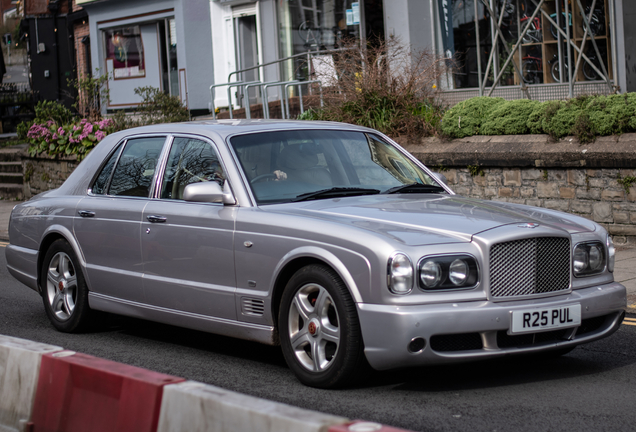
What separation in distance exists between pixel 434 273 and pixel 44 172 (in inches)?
644

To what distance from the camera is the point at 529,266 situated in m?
4.98

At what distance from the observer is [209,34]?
23906 millimetres

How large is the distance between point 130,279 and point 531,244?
3.01 m

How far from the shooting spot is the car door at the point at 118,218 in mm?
6465

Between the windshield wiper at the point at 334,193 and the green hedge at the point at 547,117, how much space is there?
6258 mm

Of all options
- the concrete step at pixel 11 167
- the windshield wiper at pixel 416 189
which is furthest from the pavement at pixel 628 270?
the concrete step at pixel 11 167

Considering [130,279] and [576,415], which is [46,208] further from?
[576,415]

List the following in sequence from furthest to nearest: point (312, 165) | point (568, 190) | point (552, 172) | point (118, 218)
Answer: point (552, 172), point (568, 190), point (118, 218), point (312, 165)

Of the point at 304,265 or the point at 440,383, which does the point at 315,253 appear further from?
the point at 440,383

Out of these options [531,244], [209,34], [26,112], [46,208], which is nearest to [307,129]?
[531,244]

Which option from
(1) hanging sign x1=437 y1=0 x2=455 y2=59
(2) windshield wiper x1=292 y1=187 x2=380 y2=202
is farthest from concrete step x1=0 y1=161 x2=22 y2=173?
(2) windshield wiper x1=292 y1=187 x2=380 y2=202

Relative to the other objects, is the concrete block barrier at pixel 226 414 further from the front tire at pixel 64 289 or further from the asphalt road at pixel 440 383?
the front tire at pixel 64 289

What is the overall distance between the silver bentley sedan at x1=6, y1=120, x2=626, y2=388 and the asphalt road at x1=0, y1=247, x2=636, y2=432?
22cm

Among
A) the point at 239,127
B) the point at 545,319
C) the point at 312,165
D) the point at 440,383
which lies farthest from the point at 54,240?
Answer: the point at 545,319
